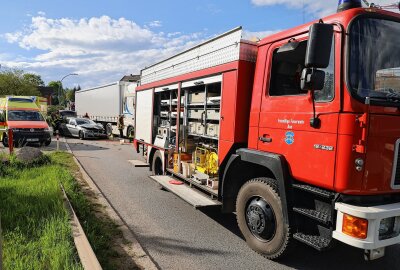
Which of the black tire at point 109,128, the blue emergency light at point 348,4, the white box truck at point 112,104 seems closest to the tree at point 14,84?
the white box truck at point 112,104

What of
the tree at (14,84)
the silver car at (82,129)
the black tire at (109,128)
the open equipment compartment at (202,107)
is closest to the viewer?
the open equipment compartment at (202,107)

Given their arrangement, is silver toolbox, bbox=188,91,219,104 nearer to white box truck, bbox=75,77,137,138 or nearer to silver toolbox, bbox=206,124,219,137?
silver toolbox, bbox=206,124,219,137

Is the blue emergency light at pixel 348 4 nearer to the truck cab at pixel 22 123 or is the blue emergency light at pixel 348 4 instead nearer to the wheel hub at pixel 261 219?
the wheel hub at pixel 261 219

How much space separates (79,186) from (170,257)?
4303mm

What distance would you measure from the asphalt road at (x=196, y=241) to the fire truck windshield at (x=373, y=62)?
1.74m

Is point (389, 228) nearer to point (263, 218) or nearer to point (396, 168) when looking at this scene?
point (396, 168)

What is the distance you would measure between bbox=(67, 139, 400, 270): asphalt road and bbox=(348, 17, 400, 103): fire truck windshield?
1743 mm

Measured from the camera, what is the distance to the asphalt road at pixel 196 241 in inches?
176

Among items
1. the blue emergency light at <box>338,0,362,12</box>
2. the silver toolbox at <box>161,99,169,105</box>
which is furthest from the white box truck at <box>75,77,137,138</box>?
the blue emergency light at <box>338,0,362,12</box>

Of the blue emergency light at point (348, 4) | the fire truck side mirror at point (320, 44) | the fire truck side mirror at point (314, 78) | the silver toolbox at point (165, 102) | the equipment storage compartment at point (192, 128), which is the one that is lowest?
the equipment storage compartment at point (192, 128)

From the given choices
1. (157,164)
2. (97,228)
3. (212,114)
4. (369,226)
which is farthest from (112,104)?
(369,226)

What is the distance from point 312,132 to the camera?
3.92 metres

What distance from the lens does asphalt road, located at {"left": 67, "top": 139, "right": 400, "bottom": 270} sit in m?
4.46

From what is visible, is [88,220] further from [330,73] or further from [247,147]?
[330,73]
